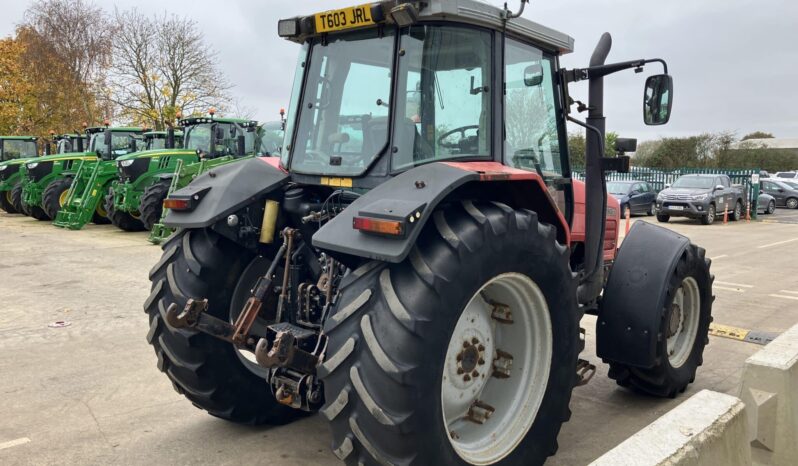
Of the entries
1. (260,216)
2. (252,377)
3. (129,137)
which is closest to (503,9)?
(260,216)

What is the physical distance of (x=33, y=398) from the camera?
4473 millimetres

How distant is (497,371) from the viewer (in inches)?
131

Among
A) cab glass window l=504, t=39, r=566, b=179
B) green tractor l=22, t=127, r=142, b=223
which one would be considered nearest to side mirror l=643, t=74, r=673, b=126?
cab glass window l=504, t=39, r=566, b=179

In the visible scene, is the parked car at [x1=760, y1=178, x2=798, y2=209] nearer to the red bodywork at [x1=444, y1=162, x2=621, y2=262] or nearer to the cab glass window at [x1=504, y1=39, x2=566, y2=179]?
the red bodywork at [x1=444, y1=162, x2=621, y2=262]

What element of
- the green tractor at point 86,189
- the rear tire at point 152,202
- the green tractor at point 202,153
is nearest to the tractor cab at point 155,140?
the green tractor at point 86,189

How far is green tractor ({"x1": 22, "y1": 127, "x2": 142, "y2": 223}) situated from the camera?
55.3 feet

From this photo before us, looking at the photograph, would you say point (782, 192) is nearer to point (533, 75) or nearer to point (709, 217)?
point (709, 217)

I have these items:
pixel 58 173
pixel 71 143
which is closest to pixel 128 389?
pixel 58 173

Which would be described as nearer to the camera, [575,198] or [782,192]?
[575,198]

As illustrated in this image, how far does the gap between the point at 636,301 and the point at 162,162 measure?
13.1 metres

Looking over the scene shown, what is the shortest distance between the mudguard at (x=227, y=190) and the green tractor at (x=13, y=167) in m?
18.1

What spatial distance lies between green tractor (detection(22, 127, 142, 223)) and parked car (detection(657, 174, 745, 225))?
17024 mm

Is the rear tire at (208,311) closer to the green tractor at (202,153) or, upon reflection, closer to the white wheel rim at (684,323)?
the white wheel rim at (684,323)

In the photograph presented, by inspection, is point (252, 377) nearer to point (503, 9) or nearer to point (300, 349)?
point (300, 349)
